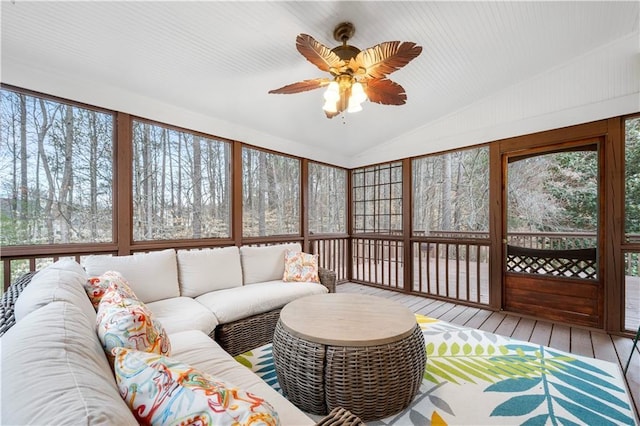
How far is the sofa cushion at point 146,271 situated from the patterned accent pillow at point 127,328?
→ 1217 mm

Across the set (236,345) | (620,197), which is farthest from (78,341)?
(620,197)

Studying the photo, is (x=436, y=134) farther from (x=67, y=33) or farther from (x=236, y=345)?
(x=67, y=33)

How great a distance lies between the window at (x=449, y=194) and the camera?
4.11 metres

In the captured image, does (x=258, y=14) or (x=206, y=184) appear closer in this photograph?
(x=258, y=14)

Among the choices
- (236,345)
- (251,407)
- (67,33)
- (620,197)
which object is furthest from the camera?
(620,197)

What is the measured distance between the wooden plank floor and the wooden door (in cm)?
23

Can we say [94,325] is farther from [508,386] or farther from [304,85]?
[508,386]

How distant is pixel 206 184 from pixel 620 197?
178 inches

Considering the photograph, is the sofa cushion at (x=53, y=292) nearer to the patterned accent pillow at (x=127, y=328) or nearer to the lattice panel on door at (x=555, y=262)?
the patterned accent pillow at (x=127, y=328)

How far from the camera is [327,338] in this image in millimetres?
1620

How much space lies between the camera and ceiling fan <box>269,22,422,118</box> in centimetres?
182

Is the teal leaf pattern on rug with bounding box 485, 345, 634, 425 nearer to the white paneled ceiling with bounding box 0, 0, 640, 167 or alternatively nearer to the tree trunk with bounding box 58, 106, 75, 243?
the white paneled ceiling with bounding box 0, 0, 640, 167

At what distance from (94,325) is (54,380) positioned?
67 centimetres

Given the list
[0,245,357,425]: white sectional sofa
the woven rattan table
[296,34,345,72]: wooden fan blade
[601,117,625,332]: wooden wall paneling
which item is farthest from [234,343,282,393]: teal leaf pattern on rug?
[601,117,625,332]: wooden wall paneling
